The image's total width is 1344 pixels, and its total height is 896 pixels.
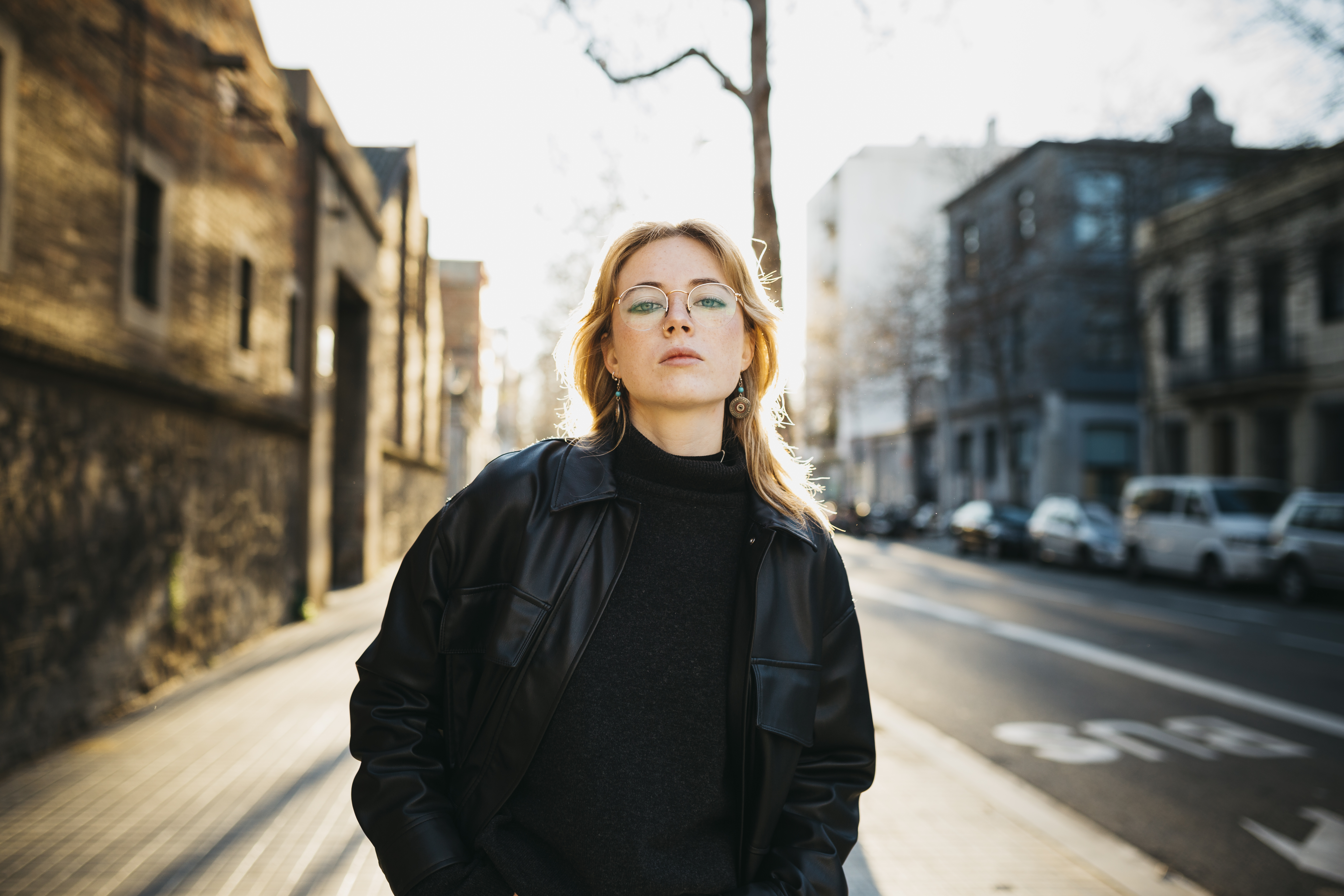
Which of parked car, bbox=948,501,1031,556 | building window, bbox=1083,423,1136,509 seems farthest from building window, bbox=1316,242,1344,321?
building window, bbox=1083,423,1136,509

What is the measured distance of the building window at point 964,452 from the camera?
146 feet

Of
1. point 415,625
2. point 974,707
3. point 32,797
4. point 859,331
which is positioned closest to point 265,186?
point 32,797

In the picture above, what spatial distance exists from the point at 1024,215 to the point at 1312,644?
27492 mm

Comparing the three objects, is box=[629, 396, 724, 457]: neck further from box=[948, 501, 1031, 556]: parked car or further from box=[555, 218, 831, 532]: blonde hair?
box=[948, 501, 1031, 556]: parked car

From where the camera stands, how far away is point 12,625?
5375mm

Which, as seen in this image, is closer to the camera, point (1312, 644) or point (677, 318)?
point (677, 318)

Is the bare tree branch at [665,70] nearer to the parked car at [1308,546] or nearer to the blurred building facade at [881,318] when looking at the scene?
the parked car at [1308,546]

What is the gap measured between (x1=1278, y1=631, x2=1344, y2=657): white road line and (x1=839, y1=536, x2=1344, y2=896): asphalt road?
41mm

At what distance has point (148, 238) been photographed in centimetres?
775

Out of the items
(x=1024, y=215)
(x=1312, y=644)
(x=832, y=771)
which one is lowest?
(x=1312, y=644)

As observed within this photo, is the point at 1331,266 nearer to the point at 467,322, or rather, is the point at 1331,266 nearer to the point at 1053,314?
the point at 1053,314

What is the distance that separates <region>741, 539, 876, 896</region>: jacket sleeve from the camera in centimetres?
179

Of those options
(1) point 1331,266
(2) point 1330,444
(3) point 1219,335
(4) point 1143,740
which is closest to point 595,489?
(4) point 1143,740

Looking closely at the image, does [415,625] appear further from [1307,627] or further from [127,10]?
[1307,627]
